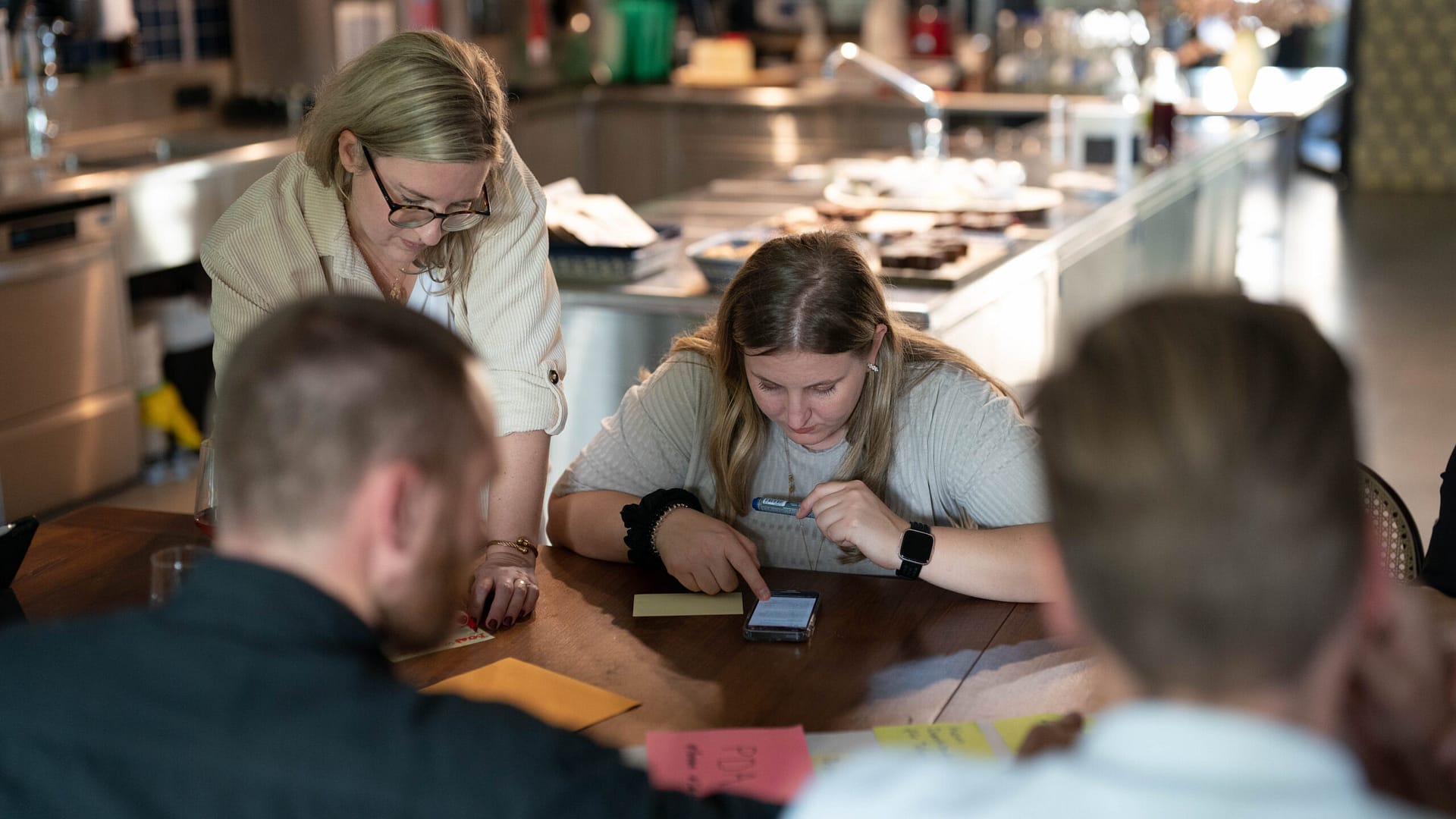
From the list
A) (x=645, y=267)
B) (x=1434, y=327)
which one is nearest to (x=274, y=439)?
(x=645, y=267)

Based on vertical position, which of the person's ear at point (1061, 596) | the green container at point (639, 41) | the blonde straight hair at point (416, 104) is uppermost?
the green container at point (639, 41)

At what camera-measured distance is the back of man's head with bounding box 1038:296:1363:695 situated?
0.82 metres

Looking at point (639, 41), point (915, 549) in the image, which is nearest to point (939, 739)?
point (915, 549)

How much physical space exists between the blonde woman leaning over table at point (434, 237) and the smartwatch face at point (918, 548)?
18.9 inches

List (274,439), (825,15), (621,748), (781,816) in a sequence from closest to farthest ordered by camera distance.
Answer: (274,439) → (781,816) → (621,748) → (825,15)

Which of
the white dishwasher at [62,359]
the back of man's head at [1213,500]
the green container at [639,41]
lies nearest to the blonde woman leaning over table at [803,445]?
the back of man's head at [1213,500]

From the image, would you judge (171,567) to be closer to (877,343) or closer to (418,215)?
(418,215)

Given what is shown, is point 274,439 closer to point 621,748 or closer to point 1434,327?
point 621,748

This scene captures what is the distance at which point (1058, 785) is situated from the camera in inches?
32.0

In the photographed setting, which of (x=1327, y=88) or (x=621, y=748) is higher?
(x=1327, y=88)

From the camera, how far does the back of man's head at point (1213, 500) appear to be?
0.82 m

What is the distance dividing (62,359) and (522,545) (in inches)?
108

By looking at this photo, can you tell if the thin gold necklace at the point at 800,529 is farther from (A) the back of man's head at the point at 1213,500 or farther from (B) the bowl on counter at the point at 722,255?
(A) the back of man's head at the point at 1213,500

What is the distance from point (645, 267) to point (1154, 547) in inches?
107
